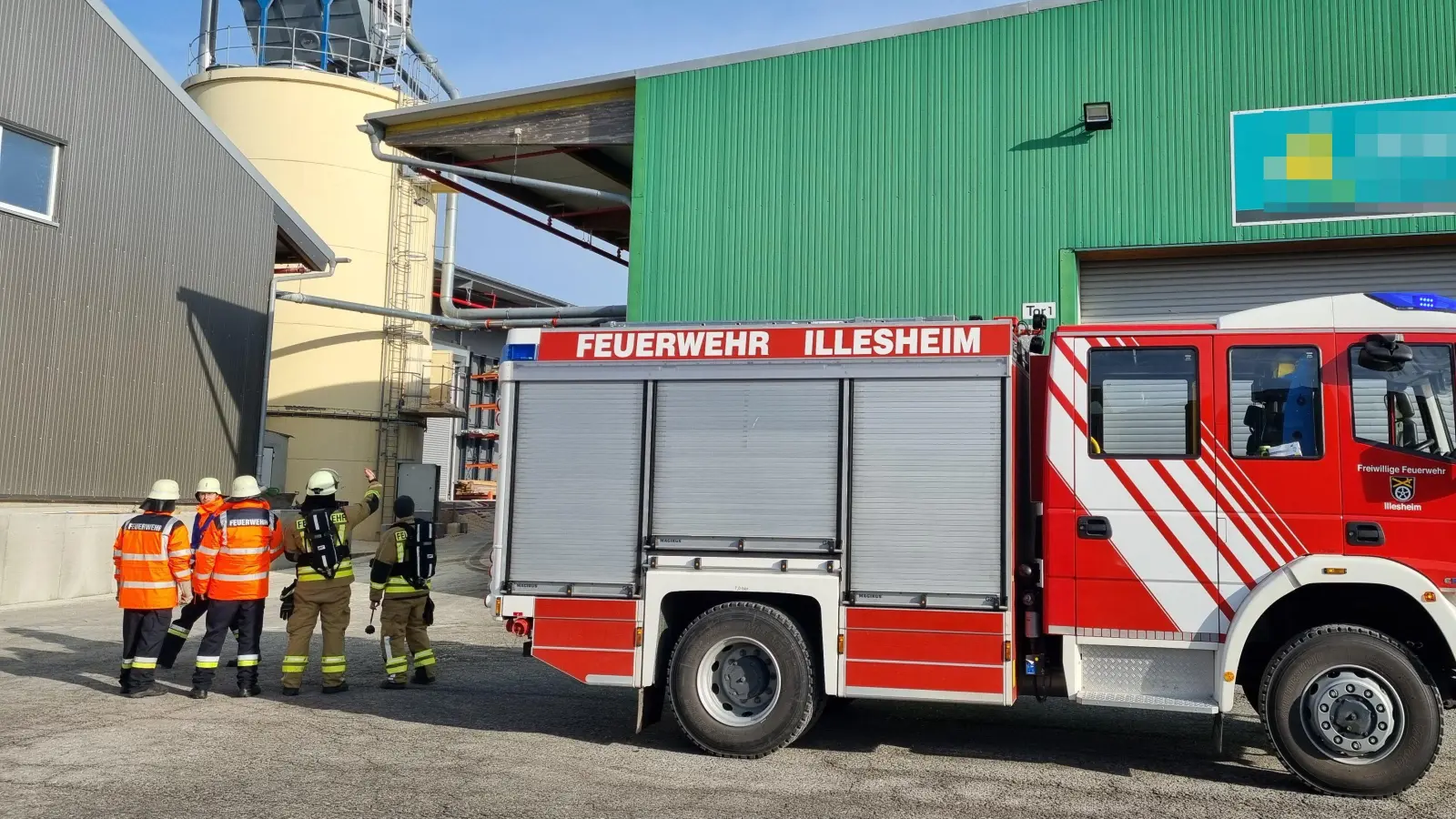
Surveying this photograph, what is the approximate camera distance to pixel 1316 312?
269 inches

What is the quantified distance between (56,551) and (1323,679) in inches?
630

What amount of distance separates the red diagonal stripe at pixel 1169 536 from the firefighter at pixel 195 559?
289 inches

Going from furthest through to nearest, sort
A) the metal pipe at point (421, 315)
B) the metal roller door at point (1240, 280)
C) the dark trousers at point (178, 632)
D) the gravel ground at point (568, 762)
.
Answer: the metal pipe at point (421, 315) → the metal roller door at point (1240, 280) → the dark trousers at point (178, 632) → the gravel ground at point (568, 762)

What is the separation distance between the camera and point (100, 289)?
1775 centimetres

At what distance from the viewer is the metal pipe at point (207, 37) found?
29391 mm

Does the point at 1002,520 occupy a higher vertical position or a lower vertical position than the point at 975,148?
lower

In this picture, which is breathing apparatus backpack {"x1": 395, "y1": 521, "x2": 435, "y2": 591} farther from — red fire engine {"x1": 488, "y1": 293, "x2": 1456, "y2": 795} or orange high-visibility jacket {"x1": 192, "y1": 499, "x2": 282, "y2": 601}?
red fire engine {"x1": 488, "y1": 293, "x2": 1456, "y2": 795}

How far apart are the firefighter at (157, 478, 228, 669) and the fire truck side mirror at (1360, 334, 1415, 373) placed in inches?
343

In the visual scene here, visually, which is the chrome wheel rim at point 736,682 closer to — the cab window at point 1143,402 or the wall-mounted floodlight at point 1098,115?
the cab window at point 1143,402

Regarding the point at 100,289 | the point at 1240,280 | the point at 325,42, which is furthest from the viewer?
the point at 325,42

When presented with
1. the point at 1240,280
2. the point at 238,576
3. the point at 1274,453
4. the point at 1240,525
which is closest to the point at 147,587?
the point at 238,576

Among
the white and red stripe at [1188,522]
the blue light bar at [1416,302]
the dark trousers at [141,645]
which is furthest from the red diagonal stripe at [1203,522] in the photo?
the dark trousers at [141,645]

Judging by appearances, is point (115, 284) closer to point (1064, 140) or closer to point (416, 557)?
point (416, 557)

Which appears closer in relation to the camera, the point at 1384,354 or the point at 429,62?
the point at 1384,354
